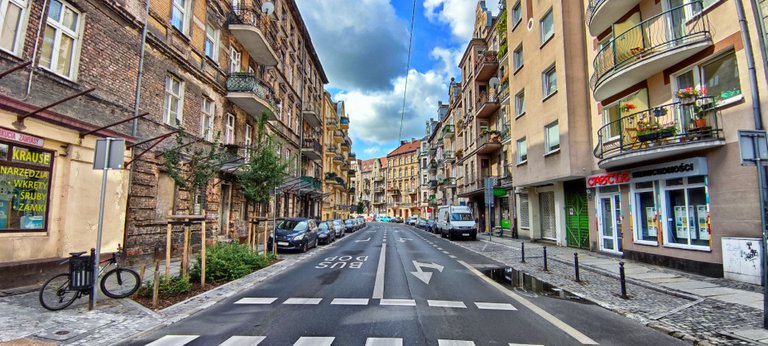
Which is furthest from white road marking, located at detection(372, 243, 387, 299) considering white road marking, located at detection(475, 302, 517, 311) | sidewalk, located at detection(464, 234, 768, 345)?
sidewalk, located at detection(464, 234, 768, 345)

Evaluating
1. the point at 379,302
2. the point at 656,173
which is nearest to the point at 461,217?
the point at 656,173

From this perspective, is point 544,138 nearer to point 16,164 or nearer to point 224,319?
point 224,319

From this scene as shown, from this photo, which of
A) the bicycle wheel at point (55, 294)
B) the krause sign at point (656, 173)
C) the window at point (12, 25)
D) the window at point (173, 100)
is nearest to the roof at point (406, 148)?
the krause sign at point (656, 173)

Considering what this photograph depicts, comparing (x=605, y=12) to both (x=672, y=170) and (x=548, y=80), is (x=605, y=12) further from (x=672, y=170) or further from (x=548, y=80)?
(x=672, y=170)

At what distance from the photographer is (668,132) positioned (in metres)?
11.0

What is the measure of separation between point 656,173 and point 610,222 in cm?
372

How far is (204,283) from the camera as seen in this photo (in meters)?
8.86

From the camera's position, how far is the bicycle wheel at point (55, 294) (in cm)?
643

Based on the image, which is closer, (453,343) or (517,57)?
(453,343)

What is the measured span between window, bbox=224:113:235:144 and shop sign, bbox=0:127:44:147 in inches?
404

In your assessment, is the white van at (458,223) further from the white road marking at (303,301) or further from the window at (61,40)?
the window at (61,40)

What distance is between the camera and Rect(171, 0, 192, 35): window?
14656 mm

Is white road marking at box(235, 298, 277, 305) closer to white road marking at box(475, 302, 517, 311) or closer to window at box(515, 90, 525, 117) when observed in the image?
white road marking at box(475, 302, 517, 311)

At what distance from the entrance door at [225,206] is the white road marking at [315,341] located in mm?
15110
